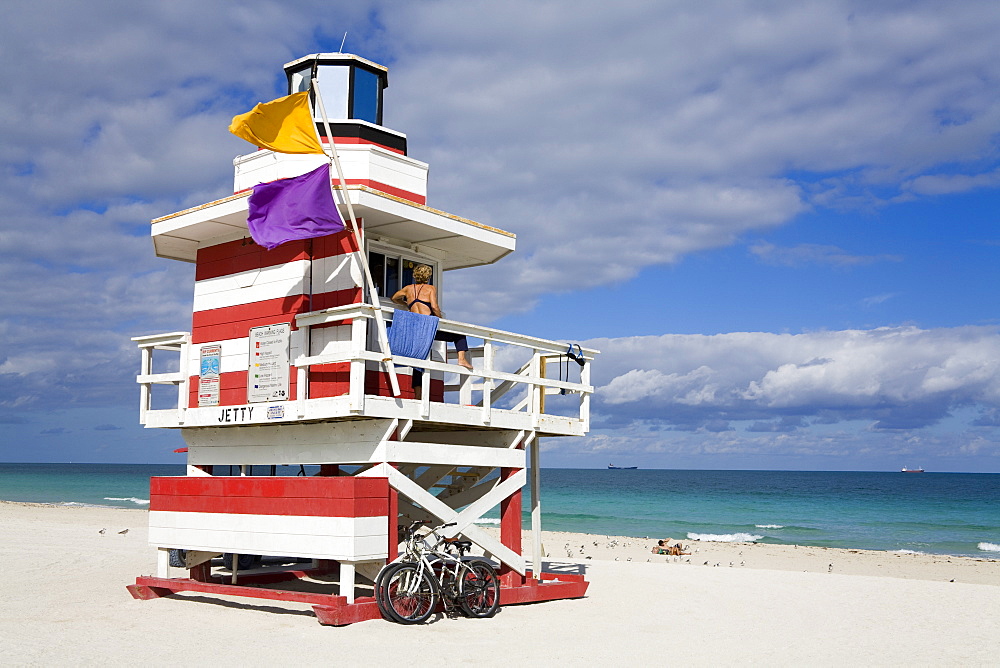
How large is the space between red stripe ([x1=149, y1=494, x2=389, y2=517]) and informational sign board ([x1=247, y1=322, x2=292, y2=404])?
4.22 feet

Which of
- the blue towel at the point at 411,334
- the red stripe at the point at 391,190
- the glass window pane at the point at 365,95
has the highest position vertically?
the glass window pane at the point at 365,95

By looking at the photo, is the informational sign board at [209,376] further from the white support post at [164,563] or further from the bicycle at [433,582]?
the bicycle at [433,582]

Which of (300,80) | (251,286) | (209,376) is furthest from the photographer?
(300,80)

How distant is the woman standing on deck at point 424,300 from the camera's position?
11992 millimetres

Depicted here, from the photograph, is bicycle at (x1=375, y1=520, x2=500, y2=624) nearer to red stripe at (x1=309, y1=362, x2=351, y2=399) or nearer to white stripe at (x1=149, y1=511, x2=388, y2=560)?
white stripe at (x1=149, y1=511, x2=388, y2=560)

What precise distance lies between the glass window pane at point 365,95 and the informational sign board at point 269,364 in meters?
3.55

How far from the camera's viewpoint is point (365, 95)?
45.1 feet

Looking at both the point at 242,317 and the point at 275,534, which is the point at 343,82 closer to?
the point at 242,317

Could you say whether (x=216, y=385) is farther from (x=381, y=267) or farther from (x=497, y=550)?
(x=497, y=550)

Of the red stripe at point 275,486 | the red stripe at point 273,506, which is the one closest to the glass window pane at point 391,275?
the red stripe at point 275,486

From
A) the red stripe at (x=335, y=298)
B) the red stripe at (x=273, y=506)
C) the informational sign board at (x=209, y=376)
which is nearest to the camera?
the red stripe at (x=273, y=506)

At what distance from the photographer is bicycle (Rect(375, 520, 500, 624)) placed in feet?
34.8

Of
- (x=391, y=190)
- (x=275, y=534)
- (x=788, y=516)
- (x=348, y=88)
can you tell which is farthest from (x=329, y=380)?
(x=788, y=516)

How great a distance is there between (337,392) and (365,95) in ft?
15.8
